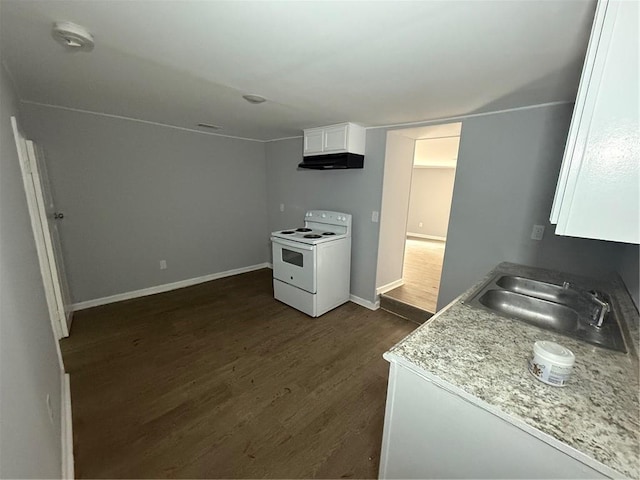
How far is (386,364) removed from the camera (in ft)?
7.22

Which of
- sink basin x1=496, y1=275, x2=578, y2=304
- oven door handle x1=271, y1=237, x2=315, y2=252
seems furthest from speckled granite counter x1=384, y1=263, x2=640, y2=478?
oven door handle x1=271, y1=237, x2=315, y2=252

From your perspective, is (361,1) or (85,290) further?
(85,290)

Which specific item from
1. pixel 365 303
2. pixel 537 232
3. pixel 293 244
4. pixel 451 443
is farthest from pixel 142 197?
pixel 537 232

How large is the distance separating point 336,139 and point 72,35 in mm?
2227

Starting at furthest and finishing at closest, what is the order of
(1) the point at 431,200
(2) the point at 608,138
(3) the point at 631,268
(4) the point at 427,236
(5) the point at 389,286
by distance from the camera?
(4) the point at 427,236 → (1) the point at 431,200 → (5) the point at 389,286 → (3) the point at 631,268 → (2) the point at 608,138

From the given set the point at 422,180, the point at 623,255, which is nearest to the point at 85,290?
the point at 623,255

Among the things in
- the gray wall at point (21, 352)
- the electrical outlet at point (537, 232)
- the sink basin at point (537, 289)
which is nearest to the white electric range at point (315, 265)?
the sink basin at point (537, 289)

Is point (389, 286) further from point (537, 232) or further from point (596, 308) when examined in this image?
point (596, 308)

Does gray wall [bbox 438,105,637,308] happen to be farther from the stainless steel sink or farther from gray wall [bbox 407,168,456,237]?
gray wall [bbox 407,168,456,237]

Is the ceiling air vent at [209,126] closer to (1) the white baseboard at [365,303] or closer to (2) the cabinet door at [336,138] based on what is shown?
(2) the cabinet door at [336,138]

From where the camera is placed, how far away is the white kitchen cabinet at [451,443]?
0.69 metres

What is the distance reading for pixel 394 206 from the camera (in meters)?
3.21

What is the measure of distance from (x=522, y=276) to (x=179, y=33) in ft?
8.06

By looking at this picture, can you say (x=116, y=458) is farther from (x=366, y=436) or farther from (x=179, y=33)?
(x=179, y=33)
